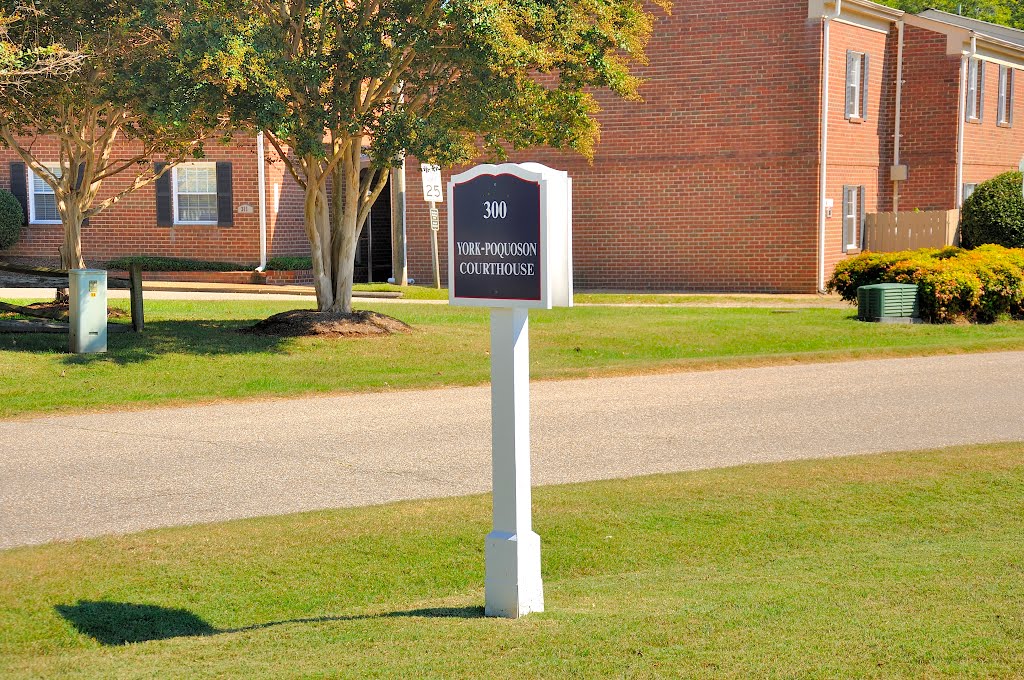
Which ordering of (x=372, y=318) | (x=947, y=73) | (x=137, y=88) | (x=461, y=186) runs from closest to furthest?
(x=461, y=186), (x=137, y=88), (x=372, y=318), (x=947, y=73)

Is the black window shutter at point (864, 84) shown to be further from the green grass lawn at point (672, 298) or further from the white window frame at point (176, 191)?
the white window frame at point (176, 191)

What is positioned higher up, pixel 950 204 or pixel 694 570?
pixel 950 204

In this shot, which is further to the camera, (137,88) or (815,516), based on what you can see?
(137,88)

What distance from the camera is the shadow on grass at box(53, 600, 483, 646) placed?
20.2ft

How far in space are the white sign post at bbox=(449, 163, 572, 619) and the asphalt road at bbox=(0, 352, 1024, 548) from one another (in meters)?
2.78

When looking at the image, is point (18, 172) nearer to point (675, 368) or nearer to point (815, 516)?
point (675, 368)

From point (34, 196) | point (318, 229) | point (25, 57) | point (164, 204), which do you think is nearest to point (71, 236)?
point (318, 229)

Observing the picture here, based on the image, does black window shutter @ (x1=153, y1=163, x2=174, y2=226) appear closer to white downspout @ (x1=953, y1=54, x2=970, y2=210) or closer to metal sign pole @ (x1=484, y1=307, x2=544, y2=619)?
white downspout @ (x1=953, y1=54, x2=970, y2=210)

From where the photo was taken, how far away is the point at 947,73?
101 feet

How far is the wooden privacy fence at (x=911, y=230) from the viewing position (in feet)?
96.3

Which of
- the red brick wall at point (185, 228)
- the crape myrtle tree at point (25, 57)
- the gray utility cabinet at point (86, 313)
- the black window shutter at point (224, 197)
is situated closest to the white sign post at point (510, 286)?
the crape myrtle tree at point (25, 57)

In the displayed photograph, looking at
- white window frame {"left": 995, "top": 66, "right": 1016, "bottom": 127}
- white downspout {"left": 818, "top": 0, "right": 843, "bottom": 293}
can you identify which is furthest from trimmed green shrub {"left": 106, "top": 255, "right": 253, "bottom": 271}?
white window frame {"left": 995, "top": 66, "right": 1016, "bottom": 127}

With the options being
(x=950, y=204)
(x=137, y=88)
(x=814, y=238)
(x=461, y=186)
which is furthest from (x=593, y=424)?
(x=950, y=204)

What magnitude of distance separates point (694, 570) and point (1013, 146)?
32.0 meters
